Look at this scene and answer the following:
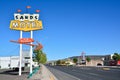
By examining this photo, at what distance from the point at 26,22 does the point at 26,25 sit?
0.43 meters

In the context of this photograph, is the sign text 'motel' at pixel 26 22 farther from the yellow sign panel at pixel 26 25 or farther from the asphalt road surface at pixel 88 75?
the asphalt road surface at pixel 88 75

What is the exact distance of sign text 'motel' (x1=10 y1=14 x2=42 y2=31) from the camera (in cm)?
4400

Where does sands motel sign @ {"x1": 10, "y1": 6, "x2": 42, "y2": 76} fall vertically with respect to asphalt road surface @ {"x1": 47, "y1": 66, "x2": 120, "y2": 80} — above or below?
above

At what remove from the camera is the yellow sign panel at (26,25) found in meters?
44.2

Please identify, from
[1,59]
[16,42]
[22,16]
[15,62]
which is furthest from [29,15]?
[1,59]

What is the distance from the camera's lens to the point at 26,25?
4453 cm

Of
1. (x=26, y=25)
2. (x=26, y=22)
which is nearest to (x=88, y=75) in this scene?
(x=26, y=25)

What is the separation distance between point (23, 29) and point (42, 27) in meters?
2.81

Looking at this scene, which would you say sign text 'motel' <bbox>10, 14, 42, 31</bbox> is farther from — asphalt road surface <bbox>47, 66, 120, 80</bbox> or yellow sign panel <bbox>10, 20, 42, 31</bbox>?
asphalt road surface <bbox>47, 66, 120, 80</bbox>

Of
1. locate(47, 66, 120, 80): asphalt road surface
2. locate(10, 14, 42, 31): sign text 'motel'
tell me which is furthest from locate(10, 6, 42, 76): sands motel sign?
locate(47, 66, 120, 80): asphalt road surface

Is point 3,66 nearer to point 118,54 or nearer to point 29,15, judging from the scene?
point 29,15

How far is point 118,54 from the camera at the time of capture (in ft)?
561

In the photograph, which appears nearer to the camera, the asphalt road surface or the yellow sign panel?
the asphalt road surface

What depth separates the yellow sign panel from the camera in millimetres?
44197
